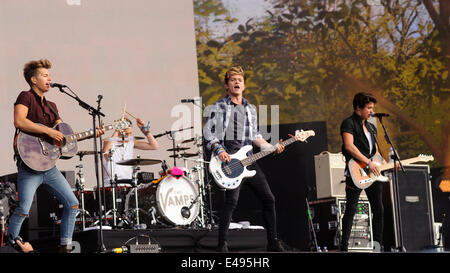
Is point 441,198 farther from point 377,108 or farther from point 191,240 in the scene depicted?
point 191,240

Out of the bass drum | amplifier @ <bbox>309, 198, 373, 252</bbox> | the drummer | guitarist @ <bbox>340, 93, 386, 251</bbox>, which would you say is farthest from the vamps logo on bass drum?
guitarist @ <bbox>340, 93, 386, 251</bbox>

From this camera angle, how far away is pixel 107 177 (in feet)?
28.8

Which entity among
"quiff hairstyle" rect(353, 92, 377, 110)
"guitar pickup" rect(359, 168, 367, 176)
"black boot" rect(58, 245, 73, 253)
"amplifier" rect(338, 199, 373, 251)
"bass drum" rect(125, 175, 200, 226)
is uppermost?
"quiff hairstyle" rect(353, 92, 377, 110)

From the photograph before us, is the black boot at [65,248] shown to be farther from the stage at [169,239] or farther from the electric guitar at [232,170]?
the electric guitar at [232,170]

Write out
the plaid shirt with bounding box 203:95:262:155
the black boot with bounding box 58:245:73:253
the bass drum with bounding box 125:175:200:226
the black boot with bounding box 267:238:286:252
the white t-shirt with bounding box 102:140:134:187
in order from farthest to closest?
the white t-shirt with bounding box 102:140:134:187
the bass drum with bounding box 125:175:200:226
the plaid shirt with bounding box 203:95:262:155
the black boot with bounding box 267:238:286:252
the black boot with bounding box 58:245:73:253

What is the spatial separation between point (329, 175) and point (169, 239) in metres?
2.41

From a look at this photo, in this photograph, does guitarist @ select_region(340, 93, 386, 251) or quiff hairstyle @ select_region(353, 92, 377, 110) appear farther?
quiff hairstyle @ select_region(353, 92, 377, 110)

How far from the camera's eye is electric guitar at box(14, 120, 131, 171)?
5617mm

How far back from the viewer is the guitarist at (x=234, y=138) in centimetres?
629

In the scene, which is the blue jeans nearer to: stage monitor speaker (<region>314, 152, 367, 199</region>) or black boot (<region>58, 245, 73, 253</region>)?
black boot (<region>58, 245, 73, 253</region>)

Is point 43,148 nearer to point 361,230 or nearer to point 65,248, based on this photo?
point 65,248

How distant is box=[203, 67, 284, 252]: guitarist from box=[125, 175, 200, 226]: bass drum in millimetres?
A: 2115

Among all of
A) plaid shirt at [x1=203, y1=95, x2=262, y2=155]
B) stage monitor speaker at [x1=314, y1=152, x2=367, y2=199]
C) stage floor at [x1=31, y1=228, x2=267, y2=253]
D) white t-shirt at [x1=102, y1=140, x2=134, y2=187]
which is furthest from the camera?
white t-shirt at [x1=102, y1=140, x2=134, y2=187]

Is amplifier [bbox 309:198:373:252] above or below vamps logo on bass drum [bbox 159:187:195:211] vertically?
below
